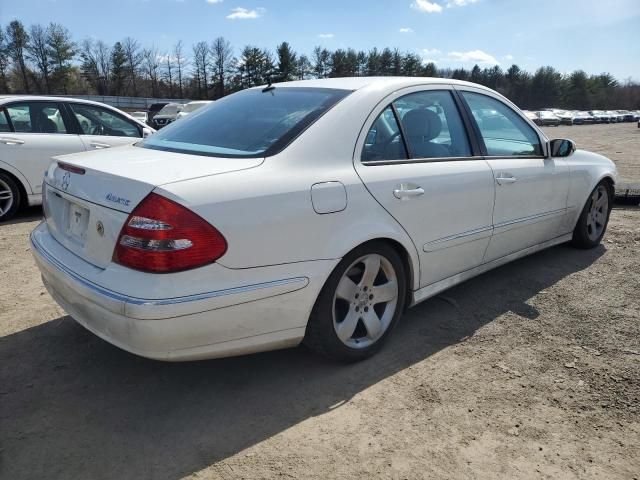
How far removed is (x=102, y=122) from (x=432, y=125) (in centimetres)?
535

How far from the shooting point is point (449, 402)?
2576 mm

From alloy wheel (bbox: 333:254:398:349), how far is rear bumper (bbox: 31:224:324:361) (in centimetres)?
30

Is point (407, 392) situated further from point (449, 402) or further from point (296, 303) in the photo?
point (296, 303)

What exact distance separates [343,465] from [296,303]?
752mm

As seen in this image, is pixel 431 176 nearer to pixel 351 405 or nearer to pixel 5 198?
pixel 351 405

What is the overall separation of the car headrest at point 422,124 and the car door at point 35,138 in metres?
4.75

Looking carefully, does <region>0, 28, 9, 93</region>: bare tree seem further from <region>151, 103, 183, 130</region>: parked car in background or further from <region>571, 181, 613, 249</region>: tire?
<region>571, 181, 613, 249</region>: tire

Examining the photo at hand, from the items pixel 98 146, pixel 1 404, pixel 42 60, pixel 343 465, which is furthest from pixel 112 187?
pixel 42 60

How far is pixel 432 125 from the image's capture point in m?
3.32

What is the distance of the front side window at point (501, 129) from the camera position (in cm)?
367

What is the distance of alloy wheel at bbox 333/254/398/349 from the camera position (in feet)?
9.12

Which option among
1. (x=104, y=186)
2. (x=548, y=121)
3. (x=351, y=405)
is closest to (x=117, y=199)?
(x=104, y=186)

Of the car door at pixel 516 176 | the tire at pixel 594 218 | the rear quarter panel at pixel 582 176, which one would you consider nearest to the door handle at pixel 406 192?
the car door at pixel 516 176

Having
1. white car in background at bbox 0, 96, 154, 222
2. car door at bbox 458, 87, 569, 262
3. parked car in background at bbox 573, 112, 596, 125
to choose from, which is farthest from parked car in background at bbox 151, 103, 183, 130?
parked car in background at bbox 573, 112, 596, 125
